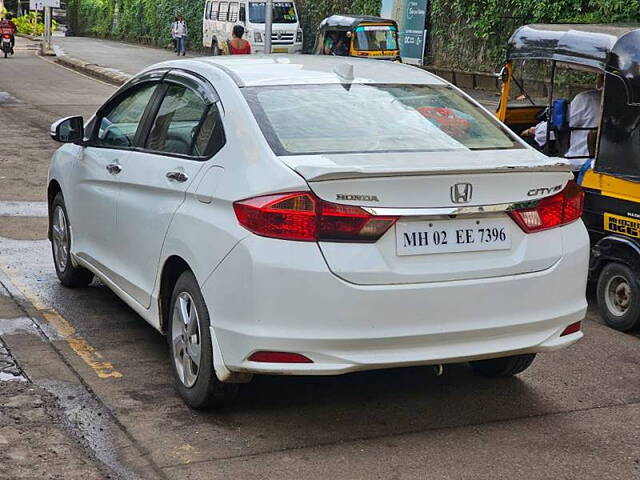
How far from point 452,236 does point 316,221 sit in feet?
2.05

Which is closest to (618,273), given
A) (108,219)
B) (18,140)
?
(108,219)

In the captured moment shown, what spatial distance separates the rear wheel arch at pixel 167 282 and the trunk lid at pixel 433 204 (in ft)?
3.25

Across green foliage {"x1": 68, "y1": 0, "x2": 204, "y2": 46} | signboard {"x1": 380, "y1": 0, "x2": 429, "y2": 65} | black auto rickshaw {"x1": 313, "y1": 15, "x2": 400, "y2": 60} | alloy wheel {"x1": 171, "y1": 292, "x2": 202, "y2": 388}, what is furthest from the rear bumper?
green foliage {"x1": 68, "y1": 0, "x2": 204, "y2": 46}

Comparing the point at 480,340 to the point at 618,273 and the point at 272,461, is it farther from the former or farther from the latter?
the point at 618,273

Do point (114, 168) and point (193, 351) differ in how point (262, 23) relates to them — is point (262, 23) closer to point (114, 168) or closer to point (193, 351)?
point (114, 168)

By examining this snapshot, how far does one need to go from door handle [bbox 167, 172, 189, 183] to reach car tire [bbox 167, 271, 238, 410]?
1.55ft

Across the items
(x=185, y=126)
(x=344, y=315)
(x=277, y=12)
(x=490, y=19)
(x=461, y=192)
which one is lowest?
(x=344, y=315)

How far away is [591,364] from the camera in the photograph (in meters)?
6.25

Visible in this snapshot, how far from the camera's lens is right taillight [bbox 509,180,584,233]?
493 centimetres

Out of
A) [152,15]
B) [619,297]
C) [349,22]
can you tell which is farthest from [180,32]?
[619,297]

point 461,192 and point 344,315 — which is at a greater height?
point 461,192

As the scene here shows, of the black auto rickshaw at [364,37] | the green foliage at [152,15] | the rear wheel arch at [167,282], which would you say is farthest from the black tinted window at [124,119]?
the green foliage at [152,15]

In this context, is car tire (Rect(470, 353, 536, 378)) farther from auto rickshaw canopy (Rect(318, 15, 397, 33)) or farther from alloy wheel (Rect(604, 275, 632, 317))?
auto rickshaw canopy (Rect(318, 15, 397, 33))

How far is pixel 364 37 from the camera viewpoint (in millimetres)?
30938
